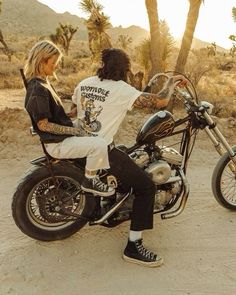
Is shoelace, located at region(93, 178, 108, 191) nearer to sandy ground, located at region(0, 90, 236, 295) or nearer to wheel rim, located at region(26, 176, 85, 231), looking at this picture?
wheel rim, located at region(26, 176, 85, 231)

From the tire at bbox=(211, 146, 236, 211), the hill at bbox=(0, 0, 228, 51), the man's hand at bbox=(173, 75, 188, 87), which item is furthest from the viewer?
the hill at bbox=(0, 0, 228, 51)

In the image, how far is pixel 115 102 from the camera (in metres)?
3.54

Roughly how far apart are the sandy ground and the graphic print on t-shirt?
45.9 inches

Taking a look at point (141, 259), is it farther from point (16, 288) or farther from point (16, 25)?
point (16, 25)

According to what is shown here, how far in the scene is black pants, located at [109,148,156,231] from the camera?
3734mm

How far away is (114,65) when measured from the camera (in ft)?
11.4

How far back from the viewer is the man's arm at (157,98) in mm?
3559

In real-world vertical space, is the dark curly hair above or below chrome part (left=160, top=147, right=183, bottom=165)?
above

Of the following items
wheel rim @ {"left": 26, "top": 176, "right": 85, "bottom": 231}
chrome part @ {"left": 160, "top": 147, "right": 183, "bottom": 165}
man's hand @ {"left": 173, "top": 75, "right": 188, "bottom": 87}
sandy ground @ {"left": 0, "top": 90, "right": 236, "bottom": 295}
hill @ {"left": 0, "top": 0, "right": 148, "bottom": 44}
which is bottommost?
hill @ {"left": 0, "top": 0, "right": 148, "bottom": 44}

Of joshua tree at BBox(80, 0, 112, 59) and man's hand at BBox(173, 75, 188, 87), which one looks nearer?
man's hand at BBox(173, 75, 188, 87)

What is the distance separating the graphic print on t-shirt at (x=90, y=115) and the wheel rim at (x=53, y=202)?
54 centimetres

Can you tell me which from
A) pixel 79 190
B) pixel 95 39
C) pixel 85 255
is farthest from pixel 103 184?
pixel 95 39

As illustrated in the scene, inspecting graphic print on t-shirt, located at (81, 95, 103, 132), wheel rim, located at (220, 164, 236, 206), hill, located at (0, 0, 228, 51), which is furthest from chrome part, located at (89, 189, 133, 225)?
hill, located at (0, 0, 228, 51)

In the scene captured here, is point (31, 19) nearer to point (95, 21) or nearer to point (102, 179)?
point (95, 21)
